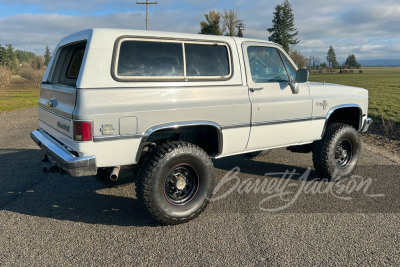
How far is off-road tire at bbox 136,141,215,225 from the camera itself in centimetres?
345

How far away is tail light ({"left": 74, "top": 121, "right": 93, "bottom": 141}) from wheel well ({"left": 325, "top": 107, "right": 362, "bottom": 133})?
3.81 metres

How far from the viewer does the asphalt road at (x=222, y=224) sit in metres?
3.03

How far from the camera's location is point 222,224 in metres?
3.67

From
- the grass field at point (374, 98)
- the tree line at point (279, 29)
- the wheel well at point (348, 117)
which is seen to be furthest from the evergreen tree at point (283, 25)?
the wheel well at point (348, 117)

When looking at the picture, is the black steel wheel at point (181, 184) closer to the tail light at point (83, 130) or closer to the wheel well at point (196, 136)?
the wheel well at point (196, 136)

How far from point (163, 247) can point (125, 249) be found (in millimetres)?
361

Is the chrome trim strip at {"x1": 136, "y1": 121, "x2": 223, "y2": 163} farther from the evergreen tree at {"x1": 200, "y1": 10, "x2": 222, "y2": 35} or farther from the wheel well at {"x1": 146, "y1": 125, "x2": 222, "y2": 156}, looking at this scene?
the evergreen tree at {"x1": 200, "y1": 10, "x2": 222, "y2": 35}

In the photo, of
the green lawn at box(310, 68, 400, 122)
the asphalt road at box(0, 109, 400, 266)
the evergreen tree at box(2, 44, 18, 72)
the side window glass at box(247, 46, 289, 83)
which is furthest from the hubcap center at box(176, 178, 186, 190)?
the evergreen tree at box(2, 44, 18, 72)

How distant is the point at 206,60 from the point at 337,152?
271 cm

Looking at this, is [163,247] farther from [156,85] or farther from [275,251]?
[156,85]

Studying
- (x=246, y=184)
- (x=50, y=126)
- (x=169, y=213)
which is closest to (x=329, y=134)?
(x=246, y=184)

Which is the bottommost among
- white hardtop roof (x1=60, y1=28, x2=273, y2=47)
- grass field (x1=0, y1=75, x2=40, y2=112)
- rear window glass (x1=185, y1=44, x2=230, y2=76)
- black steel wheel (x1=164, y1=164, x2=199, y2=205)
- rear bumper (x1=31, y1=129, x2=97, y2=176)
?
grass field (x1=0, y1=75, x2=40, y2=112)

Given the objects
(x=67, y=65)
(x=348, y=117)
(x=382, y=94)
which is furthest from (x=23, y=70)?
(x=348, y=117)

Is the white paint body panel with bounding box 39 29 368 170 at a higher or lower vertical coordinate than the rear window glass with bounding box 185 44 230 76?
lower
